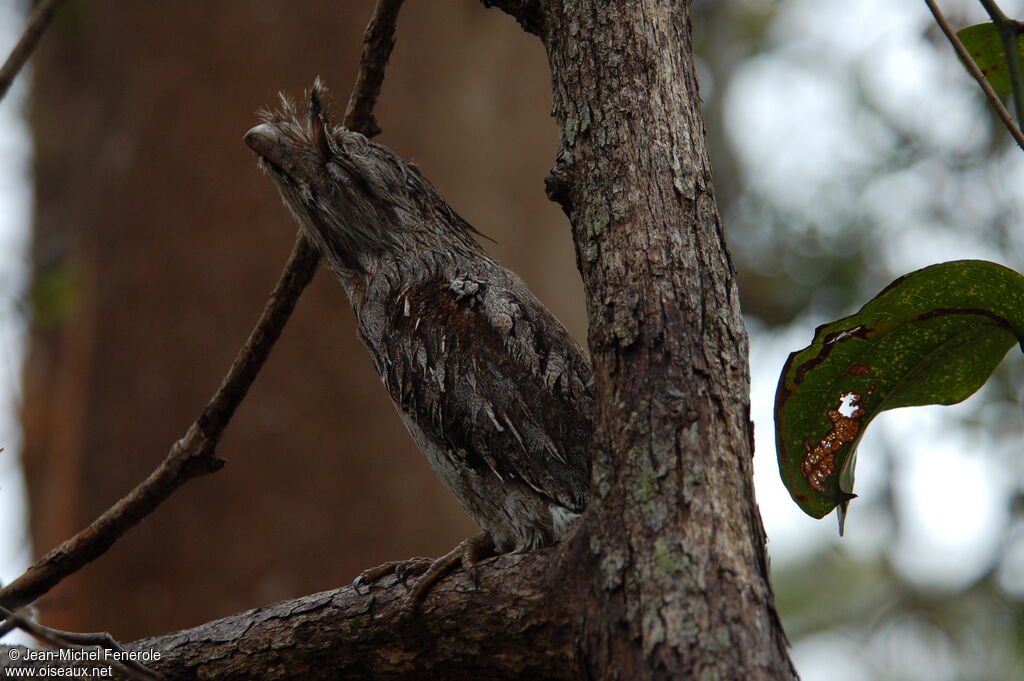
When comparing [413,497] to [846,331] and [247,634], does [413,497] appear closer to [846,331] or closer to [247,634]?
[247,634]

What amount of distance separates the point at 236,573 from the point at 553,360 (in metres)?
3.41

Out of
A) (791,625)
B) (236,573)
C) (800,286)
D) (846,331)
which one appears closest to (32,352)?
A: (236,573)

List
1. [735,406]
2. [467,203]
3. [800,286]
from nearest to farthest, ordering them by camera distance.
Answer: [735,406] → [467,203] → [800,286]

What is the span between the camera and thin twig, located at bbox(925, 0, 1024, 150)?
136 cm

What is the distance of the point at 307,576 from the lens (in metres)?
4.89

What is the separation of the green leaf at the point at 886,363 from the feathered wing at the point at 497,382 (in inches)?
18.9

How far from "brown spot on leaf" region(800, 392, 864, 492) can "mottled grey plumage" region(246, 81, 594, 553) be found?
1.52ft

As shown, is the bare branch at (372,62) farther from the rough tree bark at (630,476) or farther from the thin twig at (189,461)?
the rough tree bark at (630,476)

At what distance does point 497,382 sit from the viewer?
2.01 meters

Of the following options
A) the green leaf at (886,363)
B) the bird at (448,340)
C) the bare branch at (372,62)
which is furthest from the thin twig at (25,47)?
the green leaf at (886,363)

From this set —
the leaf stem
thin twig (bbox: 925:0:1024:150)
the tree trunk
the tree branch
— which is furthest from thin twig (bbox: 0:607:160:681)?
the leaf stem

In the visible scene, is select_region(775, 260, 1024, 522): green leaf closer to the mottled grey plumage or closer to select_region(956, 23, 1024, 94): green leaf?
the mottled grey plumage

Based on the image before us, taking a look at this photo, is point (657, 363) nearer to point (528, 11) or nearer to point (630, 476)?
point (630, 476)

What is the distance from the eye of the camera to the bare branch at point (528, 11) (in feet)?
5.74
